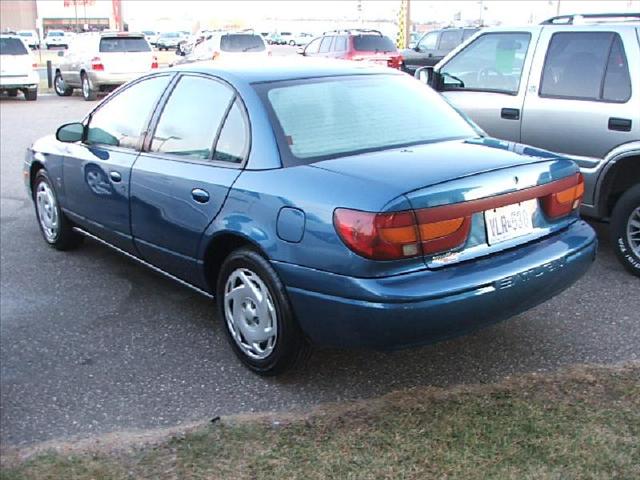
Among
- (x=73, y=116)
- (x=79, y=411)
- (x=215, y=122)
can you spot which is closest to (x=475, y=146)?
(x=215, y=122)

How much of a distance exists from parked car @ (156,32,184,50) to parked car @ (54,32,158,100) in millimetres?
38640

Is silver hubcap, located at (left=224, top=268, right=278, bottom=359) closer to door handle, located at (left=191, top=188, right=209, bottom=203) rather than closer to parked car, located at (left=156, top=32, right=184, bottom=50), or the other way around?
door handle, located at (left=191, top=188, right=209, bottom=203)

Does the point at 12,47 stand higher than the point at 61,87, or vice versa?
the point at 12,47

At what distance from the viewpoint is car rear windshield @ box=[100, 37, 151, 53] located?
20361 millimetres

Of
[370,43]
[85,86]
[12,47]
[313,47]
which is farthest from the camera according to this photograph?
[313,47]

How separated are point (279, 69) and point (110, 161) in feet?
4.58

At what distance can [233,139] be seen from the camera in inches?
157

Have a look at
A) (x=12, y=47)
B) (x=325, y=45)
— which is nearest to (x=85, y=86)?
(x=12, y=47)

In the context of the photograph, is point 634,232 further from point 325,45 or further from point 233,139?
point 325,45

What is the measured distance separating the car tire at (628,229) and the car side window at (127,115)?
3.29 m

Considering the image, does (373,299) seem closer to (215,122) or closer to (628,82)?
(215,122)

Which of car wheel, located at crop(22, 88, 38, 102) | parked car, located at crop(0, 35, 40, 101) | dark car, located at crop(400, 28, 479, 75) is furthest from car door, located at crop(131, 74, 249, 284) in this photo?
car wheel, located at crop(22, 88, 38, 102)

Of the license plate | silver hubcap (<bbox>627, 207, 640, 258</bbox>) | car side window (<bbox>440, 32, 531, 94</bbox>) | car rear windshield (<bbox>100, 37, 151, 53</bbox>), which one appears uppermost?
car rear windshield (<bbox>100, 37, 151, 53</bbox>)

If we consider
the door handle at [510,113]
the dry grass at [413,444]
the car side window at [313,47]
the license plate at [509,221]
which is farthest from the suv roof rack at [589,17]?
the car side window at [313,47]
